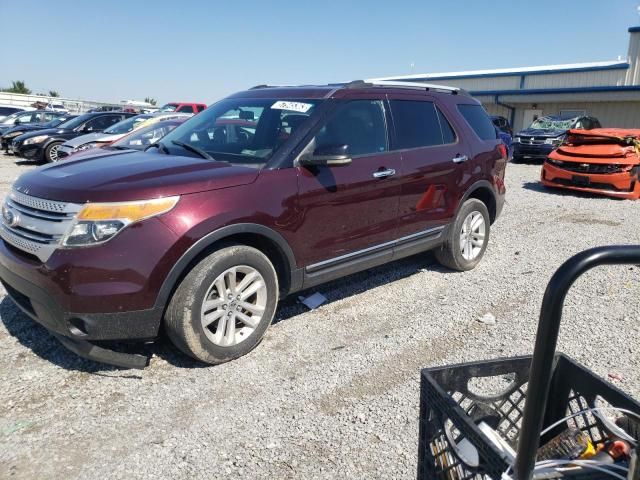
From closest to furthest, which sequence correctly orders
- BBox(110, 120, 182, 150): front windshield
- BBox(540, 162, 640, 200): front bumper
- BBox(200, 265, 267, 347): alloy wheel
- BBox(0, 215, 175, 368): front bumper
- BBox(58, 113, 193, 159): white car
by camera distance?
BBox(0, 215, 175, 368): front bumper < BBox(200, 265, 267, 347): alloy wheel < BBox(110, 120, 182, 150): front windshield < BBox(540, 162, 640, 200): front bumper < BBox(58, 113, 193, 159): white car

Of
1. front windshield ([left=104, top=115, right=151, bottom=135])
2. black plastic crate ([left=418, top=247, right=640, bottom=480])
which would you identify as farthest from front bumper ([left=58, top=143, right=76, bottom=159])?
black plastic crate ([left=418, top=247, right=640, bottom=480])

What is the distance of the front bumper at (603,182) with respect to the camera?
391 inches

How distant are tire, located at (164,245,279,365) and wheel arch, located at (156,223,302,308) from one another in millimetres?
62

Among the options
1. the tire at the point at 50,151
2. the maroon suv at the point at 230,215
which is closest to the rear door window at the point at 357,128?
the maroon suv at the point at 230,215

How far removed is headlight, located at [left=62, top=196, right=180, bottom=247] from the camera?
118 inches

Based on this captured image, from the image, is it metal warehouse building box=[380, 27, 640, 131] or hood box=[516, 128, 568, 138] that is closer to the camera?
hood box=[516, 128, 568, 138]

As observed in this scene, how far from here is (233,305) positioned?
3.49 metres

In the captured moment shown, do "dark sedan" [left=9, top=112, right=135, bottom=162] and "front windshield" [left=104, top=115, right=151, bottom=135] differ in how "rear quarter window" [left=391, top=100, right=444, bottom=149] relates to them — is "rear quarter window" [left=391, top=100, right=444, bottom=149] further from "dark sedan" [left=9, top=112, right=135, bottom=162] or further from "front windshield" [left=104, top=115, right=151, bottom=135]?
"dark sedan" [left=9, top=112, right=135, bottom=162]

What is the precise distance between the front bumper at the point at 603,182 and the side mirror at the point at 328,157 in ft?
26.9

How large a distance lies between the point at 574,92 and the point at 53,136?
22.7m

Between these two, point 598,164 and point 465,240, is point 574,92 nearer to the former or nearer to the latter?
point 598,164

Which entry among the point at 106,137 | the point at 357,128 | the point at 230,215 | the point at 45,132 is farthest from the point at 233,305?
the point at 45,132

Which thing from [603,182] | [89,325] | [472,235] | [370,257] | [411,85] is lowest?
[603,182]

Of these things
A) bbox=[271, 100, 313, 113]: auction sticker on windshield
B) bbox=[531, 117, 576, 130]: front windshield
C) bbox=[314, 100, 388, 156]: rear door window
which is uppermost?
bbox=[271, 100, 313, 113]: auction sticker on windshield
